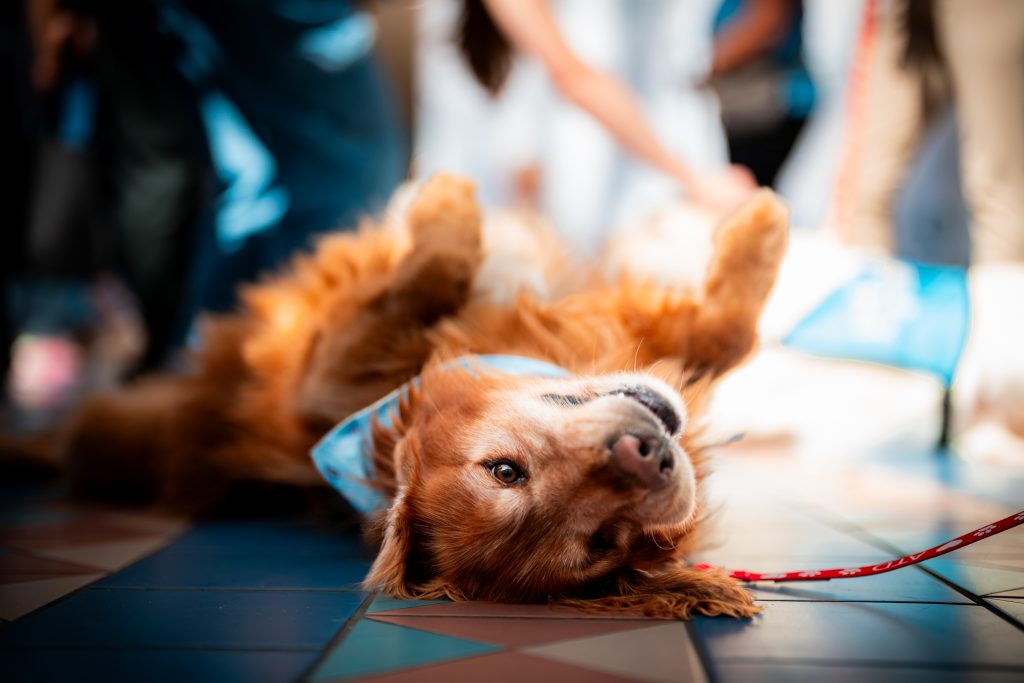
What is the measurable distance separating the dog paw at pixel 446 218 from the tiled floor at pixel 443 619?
0.70 meters

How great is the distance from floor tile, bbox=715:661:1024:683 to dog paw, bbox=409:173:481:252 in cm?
110

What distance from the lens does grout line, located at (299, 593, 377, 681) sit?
0.99m

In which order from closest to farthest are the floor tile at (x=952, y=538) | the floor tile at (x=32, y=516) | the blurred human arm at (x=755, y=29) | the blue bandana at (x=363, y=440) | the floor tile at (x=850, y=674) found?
the floor tile at (x=850, y=674), the floor tile at (x=952, y=538), the blue bandana at (x=363, y=440), the floor tile at (x=32, y=516), the blurred human arm at (x=755, y=29)

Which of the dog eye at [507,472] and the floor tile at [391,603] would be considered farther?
the dog eye at [507,472]

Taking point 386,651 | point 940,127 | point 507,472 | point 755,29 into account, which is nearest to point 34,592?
point 386,651

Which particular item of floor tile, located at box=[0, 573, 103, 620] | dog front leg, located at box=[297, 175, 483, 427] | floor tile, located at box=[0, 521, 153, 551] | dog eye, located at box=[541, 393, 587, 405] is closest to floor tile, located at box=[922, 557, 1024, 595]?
dog eye, located at box=[541, 393, 587, 405]

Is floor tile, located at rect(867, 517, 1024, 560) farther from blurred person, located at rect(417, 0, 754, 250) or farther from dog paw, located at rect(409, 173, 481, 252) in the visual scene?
blurred person, located at rect(417, 0, 754, 250)

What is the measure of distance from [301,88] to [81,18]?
896 millimetres

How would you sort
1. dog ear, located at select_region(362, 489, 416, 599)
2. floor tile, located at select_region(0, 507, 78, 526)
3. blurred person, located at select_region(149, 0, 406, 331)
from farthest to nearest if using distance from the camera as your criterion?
1. blurred person, located at select_region(149, 0, 406, 331)
2. floor tile, located at select_region(0, 507, 78, 526)
3. dog ear, located at select_region(362, 489, 416, 599)

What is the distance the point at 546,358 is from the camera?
1.81m

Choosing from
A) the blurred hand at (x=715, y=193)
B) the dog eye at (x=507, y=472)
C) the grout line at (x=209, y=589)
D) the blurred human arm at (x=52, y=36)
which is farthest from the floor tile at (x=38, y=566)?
the blurred human arm at (x=52, y=36)

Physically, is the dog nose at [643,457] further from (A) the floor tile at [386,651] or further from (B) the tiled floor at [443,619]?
(A) the floor tile at [386,651]

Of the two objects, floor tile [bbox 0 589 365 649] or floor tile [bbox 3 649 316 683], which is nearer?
floor tile [bbox 3 649 316 683]

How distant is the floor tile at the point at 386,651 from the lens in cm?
98
